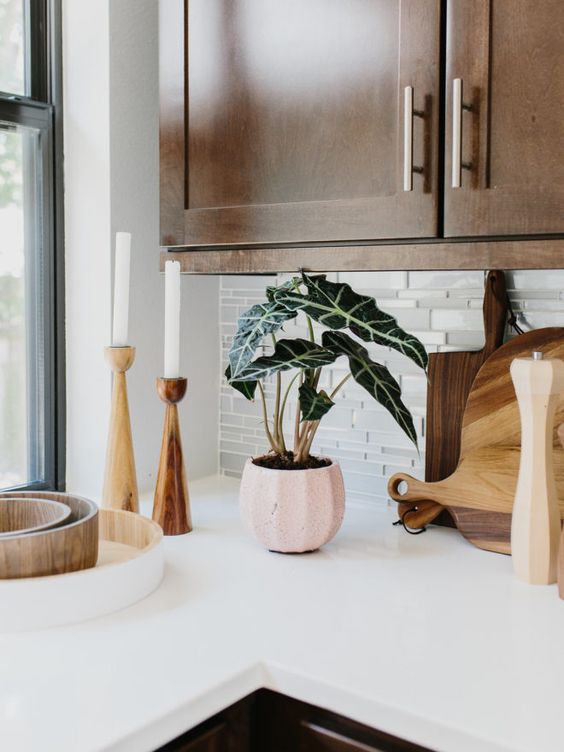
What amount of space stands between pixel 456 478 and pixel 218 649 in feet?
1.91

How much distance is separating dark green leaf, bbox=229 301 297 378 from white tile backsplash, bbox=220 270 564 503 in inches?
15.4

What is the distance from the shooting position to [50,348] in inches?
67.7

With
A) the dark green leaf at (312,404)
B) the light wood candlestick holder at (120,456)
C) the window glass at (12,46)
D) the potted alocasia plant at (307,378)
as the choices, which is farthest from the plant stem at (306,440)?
the window glass at (12,46)

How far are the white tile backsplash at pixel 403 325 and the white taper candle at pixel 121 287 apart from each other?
0.43 m

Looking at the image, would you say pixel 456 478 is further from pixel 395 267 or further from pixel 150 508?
pixel 150 508

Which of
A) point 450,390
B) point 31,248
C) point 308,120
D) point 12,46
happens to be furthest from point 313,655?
point 12,46

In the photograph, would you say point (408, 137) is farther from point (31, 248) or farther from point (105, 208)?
point (31, 248)

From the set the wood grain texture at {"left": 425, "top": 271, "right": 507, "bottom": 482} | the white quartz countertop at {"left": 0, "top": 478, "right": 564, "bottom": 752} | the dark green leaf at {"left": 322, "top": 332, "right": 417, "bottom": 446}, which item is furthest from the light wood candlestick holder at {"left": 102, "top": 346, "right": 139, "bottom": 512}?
the wood grain texture at {"left": 425, "top": 271, "right": 507, "bottom": 482}

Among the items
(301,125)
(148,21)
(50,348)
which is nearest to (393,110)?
(301,125)

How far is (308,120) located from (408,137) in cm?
19

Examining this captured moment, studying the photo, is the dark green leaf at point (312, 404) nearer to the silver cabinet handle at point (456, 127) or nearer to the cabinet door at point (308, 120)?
the cabinet door at point (308, 120)

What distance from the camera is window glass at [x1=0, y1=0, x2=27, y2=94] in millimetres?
1607

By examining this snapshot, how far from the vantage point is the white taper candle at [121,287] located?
144 centimetres

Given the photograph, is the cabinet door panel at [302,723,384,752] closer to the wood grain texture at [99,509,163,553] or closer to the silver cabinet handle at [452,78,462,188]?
the wood grain texture at [99,509,163,553]
